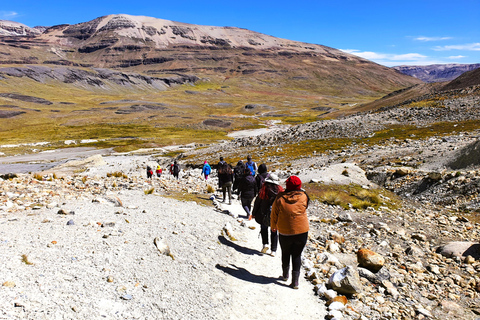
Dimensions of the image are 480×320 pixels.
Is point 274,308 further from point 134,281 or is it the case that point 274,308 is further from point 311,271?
point 134,281

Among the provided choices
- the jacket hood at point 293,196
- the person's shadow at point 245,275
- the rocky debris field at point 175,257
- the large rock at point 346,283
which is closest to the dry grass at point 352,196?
the rocky debris field at point 175,257

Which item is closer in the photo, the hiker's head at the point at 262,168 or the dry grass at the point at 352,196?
the hiker's head at the point at 262,168

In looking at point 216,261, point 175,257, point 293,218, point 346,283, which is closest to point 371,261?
point 346,283

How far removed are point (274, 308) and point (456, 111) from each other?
5568cm

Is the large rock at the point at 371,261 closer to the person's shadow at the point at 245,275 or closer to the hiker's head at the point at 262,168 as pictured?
the person's shadow at the point at 245,275

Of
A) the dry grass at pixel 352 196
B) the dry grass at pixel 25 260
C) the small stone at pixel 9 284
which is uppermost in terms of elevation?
the dry grass at pixel 25 260

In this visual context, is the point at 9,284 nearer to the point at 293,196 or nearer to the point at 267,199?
the point at 293,196

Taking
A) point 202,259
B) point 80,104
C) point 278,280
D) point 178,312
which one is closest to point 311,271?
point 278,280

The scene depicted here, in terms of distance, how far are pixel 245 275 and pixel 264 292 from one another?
880 millimetres

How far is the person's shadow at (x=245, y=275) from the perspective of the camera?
26.7 feet

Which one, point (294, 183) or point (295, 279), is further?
point (295, 279)

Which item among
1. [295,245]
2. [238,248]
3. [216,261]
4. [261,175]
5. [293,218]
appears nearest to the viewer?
[293,218]

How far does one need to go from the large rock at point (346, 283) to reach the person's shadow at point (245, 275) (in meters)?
1.28

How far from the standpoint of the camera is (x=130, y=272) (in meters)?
6.85
